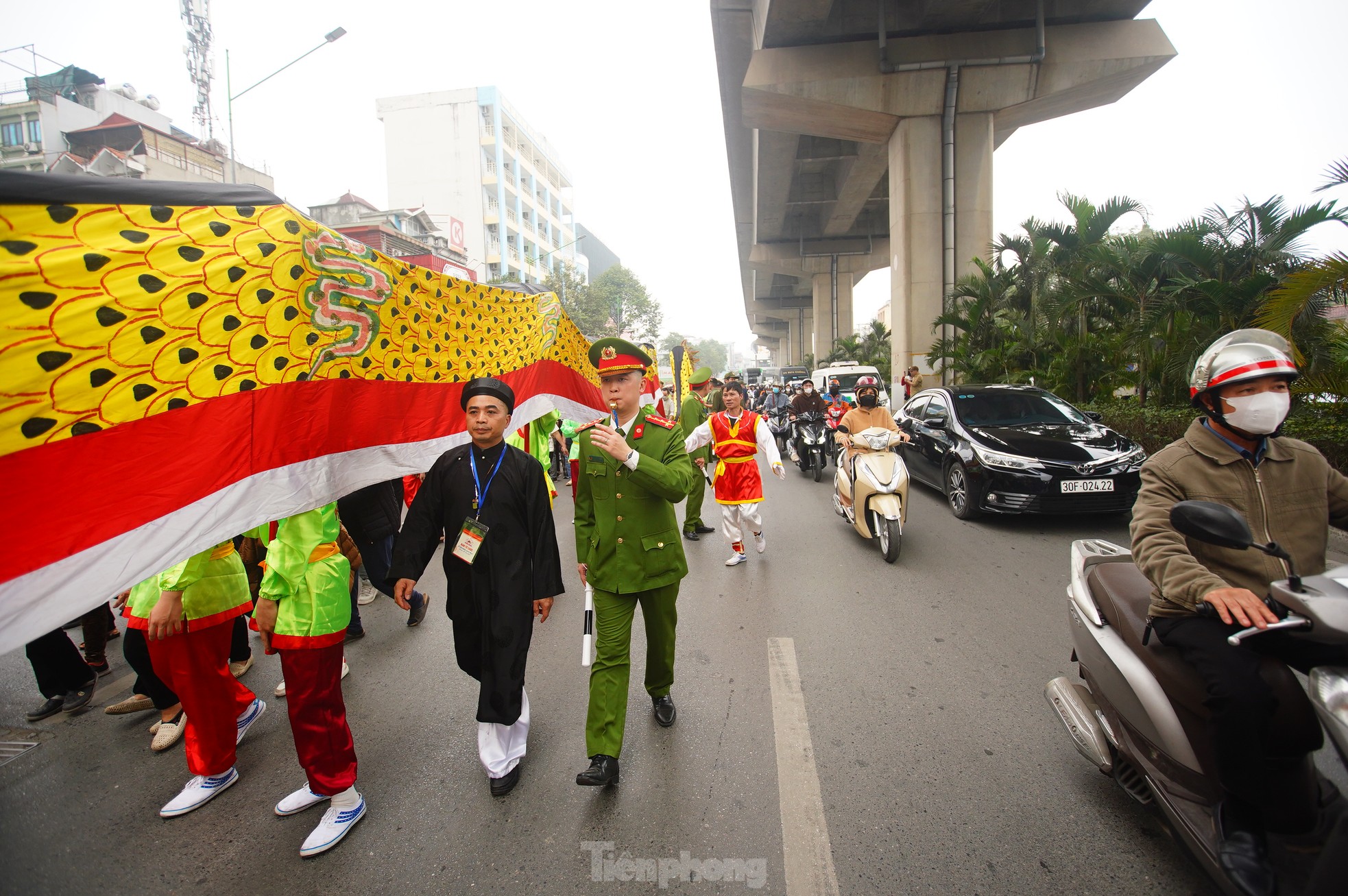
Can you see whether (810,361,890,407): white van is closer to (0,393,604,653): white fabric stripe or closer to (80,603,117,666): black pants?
(80,603,117,666): black pants

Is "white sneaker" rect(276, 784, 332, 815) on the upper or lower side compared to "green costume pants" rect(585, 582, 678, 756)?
lower

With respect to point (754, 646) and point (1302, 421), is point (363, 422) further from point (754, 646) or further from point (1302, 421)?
point (1302, 421)

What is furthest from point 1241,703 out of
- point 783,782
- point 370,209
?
point 370,209

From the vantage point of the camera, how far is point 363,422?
298cm

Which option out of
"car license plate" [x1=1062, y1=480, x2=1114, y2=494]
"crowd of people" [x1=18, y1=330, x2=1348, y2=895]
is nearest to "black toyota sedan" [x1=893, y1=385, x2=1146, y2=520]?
"car license plate" [x1=1062, y1=480, x2=1114, y2=494]

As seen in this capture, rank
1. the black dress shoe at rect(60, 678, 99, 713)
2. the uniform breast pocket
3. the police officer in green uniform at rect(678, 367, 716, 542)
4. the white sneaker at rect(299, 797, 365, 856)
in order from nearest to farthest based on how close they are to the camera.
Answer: the white sneaker at rect(299, 797, 365, 856) → the uniform breast pocket → the black dress shoe at rect(60, 678, 99, 713) → the police officer in green uniform at rect(678, 367, 716, 542)

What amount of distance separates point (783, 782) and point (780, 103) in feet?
60.0

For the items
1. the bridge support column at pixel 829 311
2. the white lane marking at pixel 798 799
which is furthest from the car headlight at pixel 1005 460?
the bridge support column at pixel 829 311

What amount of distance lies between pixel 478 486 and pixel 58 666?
10.4 ft

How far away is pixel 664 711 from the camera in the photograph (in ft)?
10.6

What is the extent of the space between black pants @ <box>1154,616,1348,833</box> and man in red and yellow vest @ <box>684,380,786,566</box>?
4.28 metres

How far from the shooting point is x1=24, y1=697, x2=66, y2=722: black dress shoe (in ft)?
12.3

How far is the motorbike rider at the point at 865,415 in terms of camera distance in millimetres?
6559

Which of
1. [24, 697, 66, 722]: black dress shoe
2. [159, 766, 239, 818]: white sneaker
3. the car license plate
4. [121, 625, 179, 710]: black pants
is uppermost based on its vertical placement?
the car license plate
